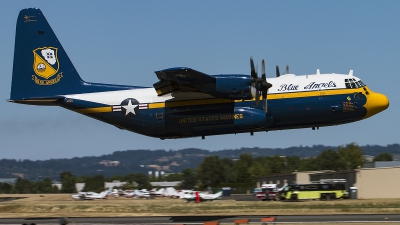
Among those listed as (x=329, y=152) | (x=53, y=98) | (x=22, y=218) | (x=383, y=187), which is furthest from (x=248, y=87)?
(x=329, y=152)

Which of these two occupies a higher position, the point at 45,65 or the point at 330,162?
the point at 45,65

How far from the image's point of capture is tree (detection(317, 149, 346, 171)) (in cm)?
11912

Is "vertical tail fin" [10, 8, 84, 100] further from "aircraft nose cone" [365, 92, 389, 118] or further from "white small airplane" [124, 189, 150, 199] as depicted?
"white small airplane" [124, 189, 150, 199]

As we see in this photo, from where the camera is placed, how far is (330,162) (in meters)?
120

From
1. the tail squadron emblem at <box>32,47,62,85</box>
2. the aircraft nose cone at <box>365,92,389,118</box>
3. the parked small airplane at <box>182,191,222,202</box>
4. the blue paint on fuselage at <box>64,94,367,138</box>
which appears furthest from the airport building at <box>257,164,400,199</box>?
the tail squadron emblem at <box>32,47,62,85</box>

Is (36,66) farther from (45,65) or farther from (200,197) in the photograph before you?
(200,197)

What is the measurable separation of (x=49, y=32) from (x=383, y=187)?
38.0 metres

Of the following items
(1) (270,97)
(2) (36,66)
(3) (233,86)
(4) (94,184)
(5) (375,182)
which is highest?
(2) (36,66)

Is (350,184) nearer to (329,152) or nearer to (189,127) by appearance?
(189,127)

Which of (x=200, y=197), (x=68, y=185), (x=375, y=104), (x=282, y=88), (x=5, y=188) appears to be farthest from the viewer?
(x=68, y=185)

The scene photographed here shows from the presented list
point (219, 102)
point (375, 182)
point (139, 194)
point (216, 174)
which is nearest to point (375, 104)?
point (219, 102)

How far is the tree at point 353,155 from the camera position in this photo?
137375mm

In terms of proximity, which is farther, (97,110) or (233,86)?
(97,110)

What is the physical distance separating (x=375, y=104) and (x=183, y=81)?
10.9 meters
